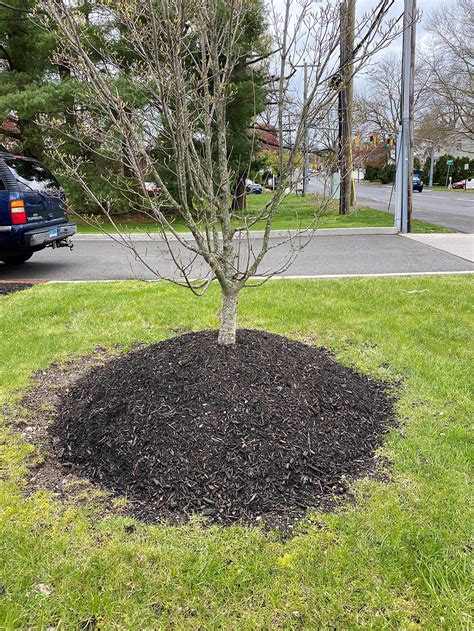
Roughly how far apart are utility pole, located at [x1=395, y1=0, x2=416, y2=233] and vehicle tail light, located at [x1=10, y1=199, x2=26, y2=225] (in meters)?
8.56

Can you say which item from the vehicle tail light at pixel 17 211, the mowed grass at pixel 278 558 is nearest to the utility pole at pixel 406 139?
the vehicle tail light at pixel 17 211

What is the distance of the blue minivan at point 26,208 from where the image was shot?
6.81 metres

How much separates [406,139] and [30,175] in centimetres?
834

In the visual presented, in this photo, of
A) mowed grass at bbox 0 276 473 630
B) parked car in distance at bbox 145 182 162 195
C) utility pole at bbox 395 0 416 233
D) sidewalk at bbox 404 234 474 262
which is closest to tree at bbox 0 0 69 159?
utility pole at bbox 395 0 416 233

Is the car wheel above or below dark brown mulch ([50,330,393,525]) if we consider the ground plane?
above

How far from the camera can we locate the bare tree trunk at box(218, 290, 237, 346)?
3.32 meters

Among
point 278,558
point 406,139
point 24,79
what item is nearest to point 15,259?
point 278,558

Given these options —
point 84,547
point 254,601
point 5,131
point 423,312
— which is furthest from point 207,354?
point 5,131

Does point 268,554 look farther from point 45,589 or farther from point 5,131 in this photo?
point 5,131

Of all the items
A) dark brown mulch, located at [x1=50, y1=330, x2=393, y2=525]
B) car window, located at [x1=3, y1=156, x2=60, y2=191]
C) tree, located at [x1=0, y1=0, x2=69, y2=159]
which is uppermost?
tree, located at [x1=0, y1=0, x2=69, y2=159]

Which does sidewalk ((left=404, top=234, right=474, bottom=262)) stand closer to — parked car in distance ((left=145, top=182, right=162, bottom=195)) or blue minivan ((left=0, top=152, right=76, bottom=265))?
parked car in distance ((left=145, top=182, right=162, bottom=195))

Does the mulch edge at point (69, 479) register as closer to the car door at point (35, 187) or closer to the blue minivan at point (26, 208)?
the blue minivan at point (26, 208)

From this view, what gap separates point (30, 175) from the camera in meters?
7.23

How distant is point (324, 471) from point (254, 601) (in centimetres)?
89
